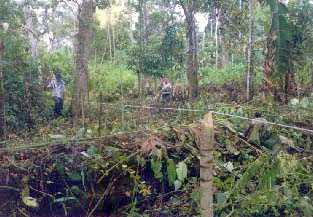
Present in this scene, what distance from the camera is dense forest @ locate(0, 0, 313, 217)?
11.9 feet

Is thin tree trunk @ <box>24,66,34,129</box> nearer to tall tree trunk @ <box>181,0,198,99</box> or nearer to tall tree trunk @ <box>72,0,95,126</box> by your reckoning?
tall tree trunk @ <box>72,0,95,126</box>

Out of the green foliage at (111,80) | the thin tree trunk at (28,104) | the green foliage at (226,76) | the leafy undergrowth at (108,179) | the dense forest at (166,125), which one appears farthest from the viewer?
the green foliage at (111,80)

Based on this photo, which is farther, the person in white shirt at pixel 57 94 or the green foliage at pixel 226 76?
the green foliage at pixel 226 76

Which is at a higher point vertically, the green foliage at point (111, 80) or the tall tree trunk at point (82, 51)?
the tall tree trunk at point (82, 51)

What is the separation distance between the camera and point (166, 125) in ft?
12.6

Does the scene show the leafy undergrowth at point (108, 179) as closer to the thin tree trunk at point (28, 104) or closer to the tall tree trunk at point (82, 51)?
the thin tree trunk at point (28, 104)

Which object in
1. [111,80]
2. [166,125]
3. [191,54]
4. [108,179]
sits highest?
[191,54]

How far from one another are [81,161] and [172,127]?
134 centimetres

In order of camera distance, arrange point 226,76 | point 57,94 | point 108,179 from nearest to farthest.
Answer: point 108,179 → point 57,94 → point 226,76

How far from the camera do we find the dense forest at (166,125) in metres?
3.61

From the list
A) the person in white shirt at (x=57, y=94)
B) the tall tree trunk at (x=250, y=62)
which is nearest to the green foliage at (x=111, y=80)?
the person in white shirt at (x=57, y=94)

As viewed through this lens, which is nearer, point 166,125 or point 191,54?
point 166,125

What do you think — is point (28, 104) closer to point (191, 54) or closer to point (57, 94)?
point (57, 94)

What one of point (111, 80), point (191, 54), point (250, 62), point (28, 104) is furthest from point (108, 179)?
point (111, 80)
